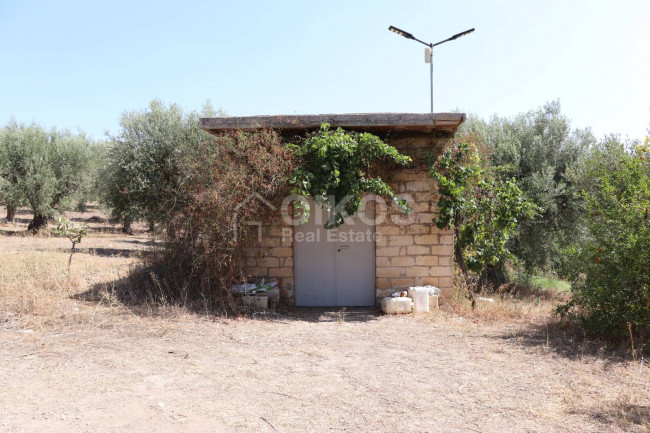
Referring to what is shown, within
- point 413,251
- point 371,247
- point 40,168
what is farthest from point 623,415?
point 40,168

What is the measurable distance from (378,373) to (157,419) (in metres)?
2.15

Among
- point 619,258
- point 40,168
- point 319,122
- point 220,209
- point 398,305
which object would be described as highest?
point 40,168

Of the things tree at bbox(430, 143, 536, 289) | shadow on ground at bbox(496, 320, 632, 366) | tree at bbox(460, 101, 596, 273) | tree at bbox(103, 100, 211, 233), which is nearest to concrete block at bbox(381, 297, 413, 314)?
tree at bbox(430, 143, 536, 289)

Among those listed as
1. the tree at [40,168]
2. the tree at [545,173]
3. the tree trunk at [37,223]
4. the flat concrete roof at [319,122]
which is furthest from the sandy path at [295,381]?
the tree trunk at [37,223]

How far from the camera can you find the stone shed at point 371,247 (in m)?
7.73

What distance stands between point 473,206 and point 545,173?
5271mm

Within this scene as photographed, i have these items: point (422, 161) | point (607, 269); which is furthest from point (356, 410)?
point (422, 161)

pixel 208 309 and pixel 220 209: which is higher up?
pixel 220 209

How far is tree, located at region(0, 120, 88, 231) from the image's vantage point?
55.8ft

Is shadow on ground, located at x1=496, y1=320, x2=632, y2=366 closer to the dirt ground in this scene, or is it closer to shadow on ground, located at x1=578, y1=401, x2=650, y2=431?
the dirt ground

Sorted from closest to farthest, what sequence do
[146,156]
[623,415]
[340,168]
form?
[623,415]
[340,168]
[146,156]

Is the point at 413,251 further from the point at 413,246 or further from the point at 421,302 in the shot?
the point at 421,302

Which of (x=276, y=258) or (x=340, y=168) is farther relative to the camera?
(x=276, y=258)

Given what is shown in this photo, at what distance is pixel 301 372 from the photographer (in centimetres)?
455
